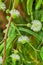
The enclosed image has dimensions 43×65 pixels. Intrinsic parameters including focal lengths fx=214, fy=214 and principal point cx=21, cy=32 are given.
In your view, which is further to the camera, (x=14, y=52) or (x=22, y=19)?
(x=22, y=19)

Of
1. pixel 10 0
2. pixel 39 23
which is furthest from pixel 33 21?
pixel 10 0

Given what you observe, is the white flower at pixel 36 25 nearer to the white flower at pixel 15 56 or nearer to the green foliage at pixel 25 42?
the green foliage at pixel 25 42

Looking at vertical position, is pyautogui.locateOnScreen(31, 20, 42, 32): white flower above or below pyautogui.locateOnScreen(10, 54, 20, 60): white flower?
above

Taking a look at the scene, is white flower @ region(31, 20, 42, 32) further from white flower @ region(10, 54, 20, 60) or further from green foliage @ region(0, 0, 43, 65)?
→ white flower @ region(10, 54, 20, 60)

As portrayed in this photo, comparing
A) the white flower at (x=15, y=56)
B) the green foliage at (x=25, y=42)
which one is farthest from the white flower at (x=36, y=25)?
the white flower at (x=15, y=56)

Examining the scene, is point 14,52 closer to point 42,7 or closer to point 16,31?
point 16,31

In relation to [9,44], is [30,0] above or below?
above

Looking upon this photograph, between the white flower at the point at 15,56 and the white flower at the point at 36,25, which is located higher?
the white flower at the point at 36,25

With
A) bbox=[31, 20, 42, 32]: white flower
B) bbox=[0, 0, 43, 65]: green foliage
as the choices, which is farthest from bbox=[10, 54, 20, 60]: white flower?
bbox=[31, 20, 42, 32]: white flower
